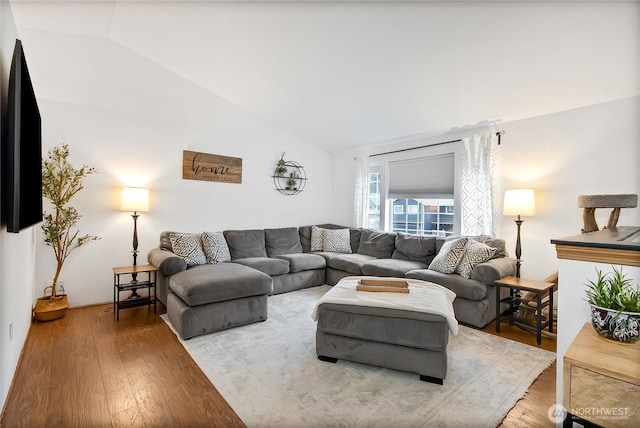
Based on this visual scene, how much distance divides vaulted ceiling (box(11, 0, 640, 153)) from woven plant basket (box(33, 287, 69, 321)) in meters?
2.19

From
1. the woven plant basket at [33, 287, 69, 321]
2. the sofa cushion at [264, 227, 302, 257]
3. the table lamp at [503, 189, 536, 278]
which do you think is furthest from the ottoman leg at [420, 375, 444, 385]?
the woven plant basket at [33, 287, 69, 321]

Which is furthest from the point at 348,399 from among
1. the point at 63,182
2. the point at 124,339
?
the point at 63,182

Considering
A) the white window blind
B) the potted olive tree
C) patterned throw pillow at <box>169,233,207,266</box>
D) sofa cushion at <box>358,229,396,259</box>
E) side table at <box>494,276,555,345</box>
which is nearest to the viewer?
side table at <box>494,276,555,345</box>

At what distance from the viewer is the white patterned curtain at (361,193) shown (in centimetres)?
521

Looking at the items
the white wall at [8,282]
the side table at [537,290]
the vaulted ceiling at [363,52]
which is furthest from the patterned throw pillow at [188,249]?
the side table at [537,290]

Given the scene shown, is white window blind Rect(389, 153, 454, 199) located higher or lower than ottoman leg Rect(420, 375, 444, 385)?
higher

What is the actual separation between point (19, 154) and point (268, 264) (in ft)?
8.96

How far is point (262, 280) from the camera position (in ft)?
10.1

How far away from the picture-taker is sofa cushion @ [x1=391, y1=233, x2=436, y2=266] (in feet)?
12.8

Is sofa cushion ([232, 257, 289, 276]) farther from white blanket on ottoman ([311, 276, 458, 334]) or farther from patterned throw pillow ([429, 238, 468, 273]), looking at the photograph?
patterned throw pillow ([429, 238, 468, 273])

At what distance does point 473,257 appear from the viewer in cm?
318

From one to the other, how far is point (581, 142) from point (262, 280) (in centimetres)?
363

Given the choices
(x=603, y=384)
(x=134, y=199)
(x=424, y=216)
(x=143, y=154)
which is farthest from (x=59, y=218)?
Result: (x=424, y=216)

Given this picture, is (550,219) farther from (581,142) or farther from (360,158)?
(360,158)
